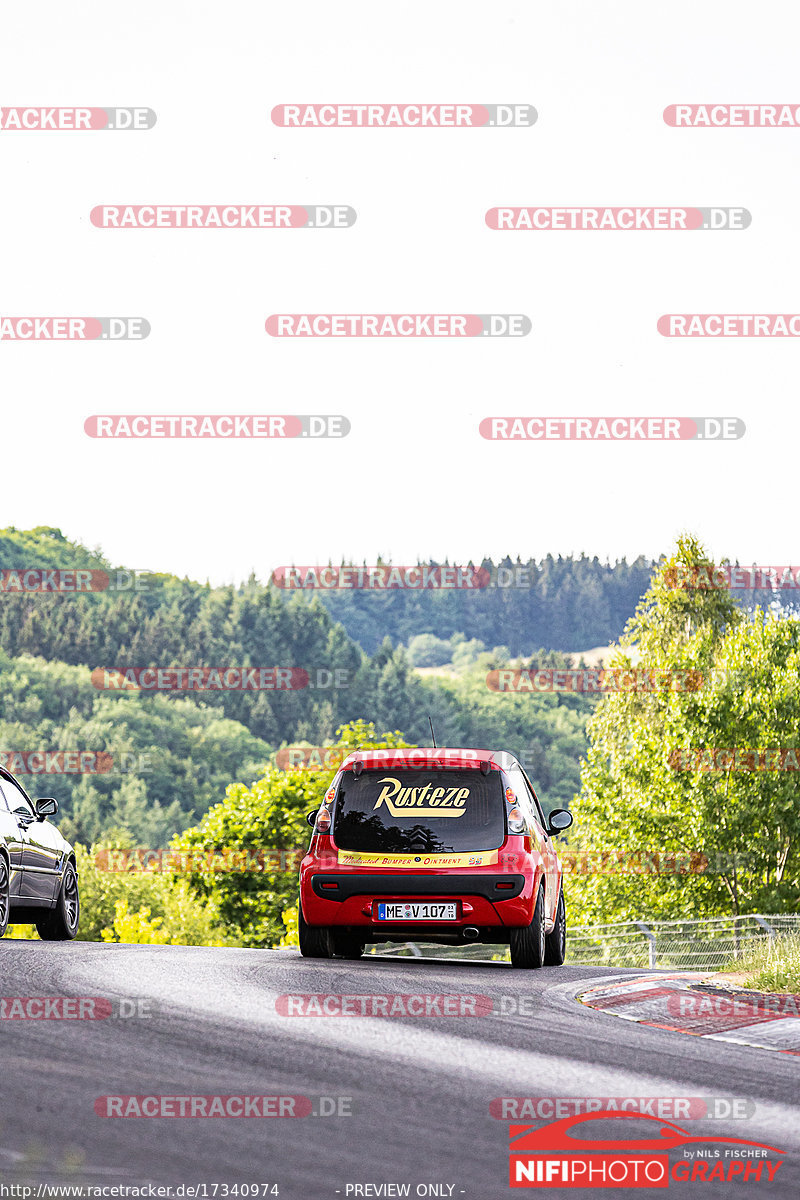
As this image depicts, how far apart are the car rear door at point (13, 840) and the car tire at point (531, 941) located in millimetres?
4914

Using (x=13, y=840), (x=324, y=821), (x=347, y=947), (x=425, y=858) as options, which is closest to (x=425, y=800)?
(x=425, y=858)

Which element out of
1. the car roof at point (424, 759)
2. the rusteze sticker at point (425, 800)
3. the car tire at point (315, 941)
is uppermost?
the car roof at point (424, 759)

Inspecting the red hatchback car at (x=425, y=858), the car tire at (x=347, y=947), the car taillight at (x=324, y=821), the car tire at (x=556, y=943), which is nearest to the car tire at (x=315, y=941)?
the red hatchback car at (x=425, y=858)

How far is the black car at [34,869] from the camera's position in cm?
1316

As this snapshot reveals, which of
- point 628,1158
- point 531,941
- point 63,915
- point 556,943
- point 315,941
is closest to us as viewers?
point 628,1158

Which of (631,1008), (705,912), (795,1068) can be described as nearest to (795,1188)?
(795,1068)

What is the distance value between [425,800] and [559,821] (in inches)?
74.5

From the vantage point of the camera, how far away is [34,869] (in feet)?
45.6

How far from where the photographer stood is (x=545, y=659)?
181 metres

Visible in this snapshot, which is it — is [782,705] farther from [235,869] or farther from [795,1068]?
[795,1068]

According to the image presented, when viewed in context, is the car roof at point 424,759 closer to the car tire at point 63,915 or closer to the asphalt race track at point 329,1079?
the asphalt race track at point 329,1079

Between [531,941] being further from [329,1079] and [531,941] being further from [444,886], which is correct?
[329,1079]

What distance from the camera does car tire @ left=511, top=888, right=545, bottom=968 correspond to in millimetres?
11734

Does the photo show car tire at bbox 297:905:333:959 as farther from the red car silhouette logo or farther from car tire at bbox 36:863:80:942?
the red car silhouette logo
